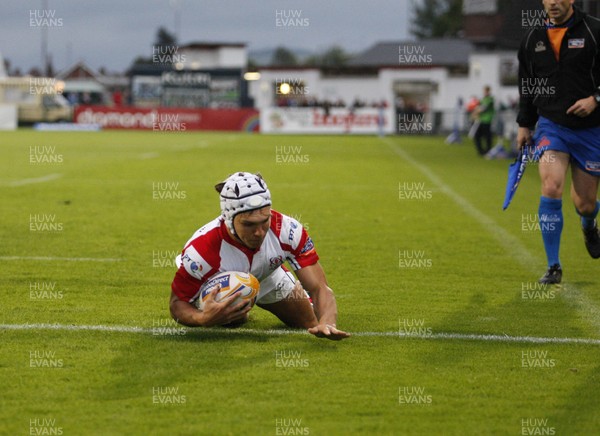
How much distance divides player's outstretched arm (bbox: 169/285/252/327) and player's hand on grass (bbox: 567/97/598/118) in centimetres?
378

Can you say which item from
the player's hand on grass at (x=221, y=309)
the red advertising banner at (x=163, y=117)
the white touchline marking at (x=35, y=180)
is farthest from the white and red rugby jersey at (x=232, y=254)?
the red advertising banner at (x=163, y=117)

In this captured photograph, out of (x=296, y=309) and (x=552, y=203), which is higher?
(x=552, y=203)

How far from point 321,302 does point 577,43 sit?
3.86m

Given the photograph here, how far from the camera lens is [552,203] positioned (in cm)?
916

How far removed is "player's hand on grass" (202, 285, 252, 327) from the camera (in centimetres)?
639

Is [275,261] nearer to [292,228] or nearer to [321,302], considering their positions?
[292,228]

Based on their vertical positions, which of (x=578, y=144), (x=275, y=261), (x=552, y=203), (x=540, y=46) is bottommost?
(x=552, y=203)

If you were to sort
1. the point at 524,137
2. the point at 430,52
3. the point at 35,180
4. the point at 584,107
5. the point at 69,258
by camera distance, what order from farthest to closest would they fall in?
1. the point at 430,52
2. the point at 35,180
3. the point at 69,258
4. the point at 524,137
5. the point at 584,107

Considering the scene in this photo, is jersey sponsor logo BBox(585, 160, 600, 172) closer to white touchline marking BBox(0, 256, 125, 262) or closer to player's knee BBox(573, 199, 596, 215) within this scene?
player's knee BBox(573, 199, 596, 215)

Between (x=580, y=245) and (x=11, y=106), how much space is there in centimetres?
5203

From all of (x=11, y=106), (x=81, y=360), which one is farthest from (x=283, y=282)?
(x=11, y=106)

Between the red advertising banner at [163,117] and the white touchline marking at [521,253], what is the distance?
1548 inches

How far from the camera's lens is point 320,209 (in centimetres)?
1579

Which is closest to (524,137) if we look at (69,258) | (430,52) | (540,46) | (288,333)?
(540,46)
